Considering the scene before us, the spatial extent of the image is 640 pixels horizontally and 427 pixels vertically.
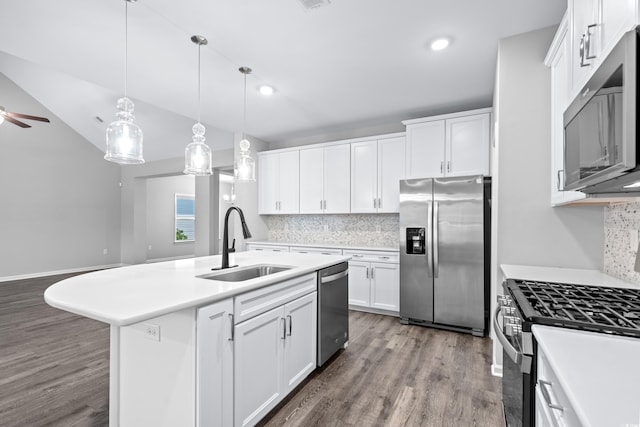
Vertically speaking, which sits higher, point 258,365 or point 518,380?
point 518,380

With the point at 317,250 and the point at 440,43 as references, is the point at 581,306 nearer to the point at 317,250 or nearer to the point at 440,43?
the point at 440,43

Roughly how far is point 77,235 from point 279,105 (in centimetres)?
657

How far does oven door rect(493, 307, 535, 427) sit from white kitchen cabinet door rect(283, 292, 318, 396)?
1263 mm

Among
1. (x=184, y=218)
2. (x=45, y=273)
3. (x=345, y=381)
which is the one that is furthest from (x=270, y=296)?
(x=184, y=218)

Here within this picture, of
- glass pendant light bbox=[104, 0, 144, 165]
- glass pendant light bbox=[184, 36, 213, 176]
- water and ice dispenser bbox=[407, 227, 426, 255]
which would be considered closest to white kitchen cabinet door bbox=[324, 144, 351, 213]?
water and ice dispenser bbox=[407, 227, 426, 255]

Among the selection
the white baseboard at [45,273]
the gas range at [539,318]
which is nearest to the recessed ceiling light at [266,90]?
the gas range at [539,318]

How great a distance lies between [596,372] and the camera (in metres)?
0.78

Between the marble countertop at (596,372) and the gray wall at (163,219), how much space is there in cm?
922

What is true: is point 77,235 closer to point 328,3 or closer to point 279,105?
point 279,105

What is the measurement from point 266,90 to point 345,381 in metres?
3.04

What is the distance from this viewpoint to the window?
30.3ft

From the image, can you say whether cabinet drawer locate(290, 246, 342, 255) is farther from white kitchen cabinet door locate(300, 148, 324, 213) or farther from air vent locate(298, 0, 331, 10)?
air vent locate(298, 0, 331, 10)

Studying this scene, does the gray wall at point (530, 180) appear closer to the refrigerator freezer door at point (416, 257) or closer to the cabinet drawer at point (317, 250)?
the refrigerator freezer door at point (416, 257)

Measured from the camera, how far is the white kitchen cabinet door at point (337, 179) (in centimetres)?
456
